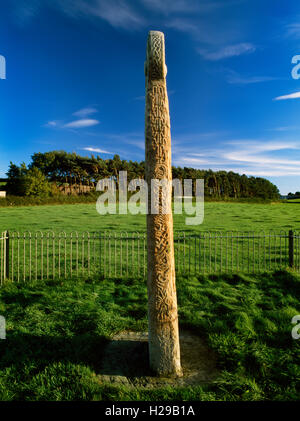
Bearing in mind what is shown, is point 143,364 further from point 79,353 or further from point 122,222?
point 122,222

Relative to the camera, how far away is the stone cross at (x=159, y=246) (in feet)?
11.0

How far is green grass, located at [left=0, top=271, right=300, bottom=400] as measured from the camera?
120 inches

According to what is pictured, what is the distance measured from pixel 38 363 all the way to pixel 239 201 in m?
51.0

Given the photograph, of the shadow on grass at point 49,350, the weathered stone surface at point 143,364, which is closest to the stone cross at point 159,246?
the weathered stone surface at point 143,364

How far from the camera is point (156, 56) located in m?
3.28

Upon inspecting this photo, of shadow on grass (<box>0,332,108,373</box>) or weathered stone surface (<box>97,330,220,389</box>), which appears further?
shadow on grass (<box>0,332,108,373</box>)

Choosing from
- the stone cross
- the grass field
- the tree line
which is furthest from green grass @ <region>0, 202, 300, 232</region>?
the tree line

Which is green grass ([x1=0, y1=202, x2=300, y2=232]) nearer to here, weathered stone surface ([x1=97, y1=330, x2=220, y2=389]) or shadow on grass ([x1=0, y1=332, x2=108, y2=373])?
shadow on grass ([x1=0, y1=332, x2=108, y2=373])

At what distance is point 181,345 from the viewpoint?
4082mm

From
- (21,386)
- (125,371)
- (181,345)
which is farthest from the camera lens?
(181,345)

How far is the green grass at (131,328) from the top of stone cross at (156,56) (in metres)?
4.02
